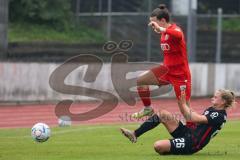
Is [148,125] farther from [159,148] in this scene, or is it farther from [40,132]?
[40,132]

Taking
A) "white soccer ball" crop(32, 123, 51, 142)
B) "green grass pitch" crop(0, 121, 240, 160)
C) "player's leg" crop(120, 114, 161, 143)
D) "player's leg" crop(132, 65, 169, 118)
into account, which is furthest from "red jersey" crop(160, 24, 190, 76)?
"white soccer ball" crop(32, 123, 51, 142)

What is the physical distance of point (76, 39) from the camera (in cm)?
3869

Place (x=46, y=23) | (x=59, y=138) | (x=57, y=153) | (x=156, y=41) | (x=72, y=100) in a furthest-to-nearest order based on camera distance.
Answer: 1. (x=46, y=23)
2. (x=156, y=41)
3. (x=72, y=100)
4. (x=59, y=138)
5. (x=57, y=153)

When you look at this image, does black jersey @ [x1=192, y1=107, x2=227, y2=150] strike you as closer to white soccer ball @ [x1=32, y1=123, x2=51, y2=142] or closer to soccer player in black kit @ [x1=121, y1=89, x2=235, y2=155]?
soccer player in black kit @ [x1=121, y1=89, x2=235, y2=155]

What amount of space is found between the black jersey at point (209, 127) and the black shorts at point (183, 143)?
0.26ft

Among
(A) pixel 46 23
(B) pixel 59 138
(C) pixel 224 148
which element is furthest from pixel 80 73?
(C) pixel 224 148

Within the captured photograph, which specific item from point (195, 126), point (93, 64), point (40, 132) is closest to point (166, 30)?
point (195, 126)

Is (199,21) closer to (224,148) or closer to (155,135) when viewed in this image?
(155,135)

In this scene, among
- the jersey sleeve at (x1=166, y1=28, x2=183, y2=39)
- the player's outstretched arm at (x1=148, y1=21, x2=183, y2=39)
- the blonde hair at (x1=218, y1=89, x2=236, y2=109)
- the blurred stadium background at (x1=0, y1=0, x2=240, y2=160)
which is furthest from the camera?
the blurred stadium background at (x1=0, y1=0, x2=240, y2=160)

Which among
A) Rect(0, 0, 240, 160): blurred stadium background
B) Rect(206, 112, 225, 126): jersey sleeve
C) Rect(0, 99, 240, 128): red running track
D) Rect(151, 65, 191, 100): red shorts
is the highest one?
Rect(151, 65, 191, 100): red shorts

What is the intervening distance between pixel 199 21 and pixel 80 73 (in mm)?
10087

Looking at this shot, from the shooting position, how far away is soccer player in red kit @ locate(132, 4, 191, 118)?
15336 millimetres

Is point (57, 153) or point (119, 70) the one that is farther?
point (119, 70)

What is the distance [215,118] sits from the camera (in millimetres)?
13180
